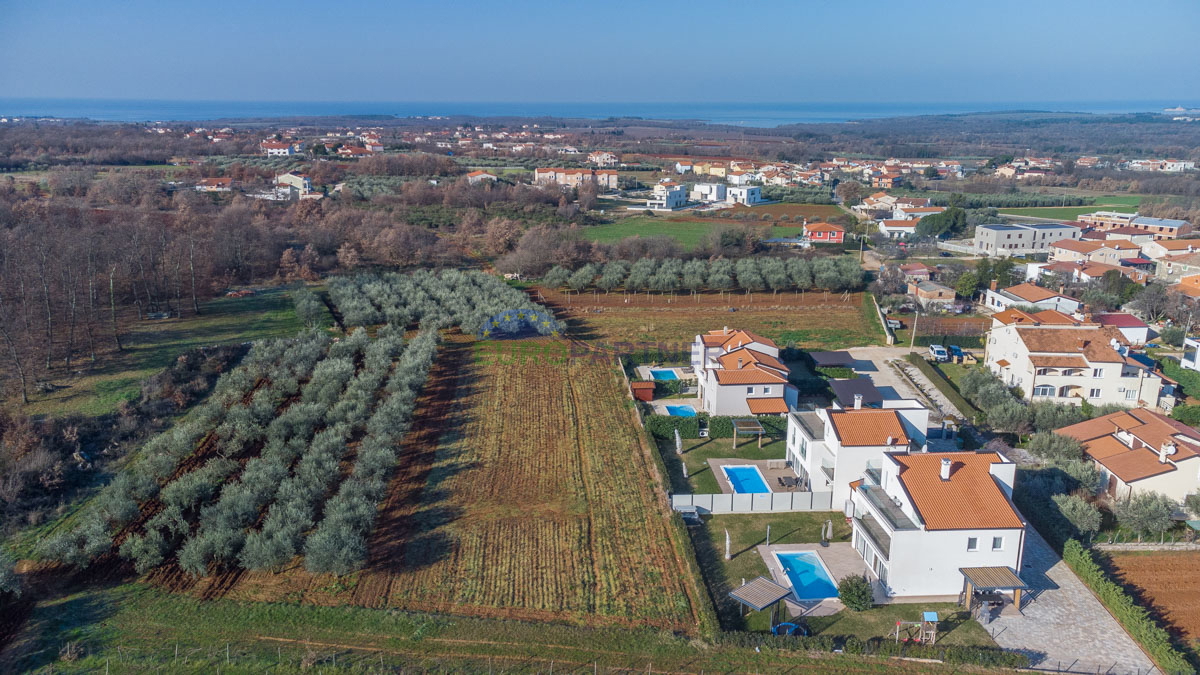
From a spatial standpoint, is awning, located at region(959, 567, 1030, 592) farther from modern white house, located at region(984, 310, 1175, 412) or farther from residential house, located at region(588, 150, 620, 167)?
residential house, located at region(588, 150, 620, 167)

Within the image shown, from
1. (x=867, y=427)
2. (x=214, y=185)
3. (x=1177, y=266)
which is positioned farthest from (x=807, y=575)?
(x=214, y=185)

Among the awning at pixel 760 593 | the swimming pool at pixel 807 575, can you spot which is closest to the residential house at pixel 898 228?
the swimming pool at pixel 807 575

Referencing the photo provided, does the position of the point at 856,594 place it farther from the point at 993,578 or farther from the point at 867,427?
the point at 867,427

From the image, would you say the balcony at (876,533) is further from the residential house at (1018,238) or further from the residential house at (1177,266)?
the residential house at (1018,238)

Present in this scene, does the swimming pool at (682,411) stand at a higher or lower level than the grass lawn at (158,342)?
lower

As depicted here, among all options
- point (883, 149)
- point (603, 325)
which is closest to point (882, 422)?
point (603, 325)

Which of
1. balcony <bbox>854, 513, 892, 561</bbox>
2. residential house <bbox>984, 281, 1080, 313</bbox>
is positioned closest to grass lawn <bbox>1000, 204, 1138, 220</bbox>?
residential house <bbox>984, 281, 1080, 313</bbox>

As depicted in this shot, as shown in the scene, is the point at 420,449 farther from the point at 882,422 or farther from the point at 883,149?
the point at 883,149
